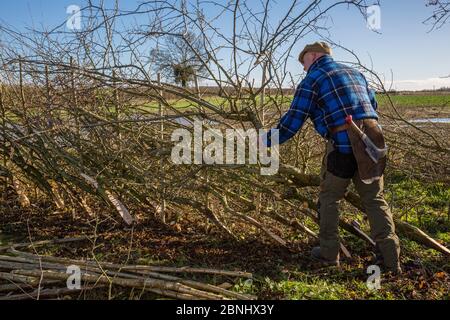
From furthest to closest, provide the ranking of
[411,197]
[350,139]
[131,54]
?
[411,197] → [131,54] → [350,139]

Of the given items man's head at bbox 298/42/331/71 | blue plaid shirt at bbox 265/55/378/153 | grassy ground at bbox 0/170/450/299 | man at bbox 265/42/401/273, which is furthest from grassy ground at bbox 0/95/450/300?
man's head at bbox 298/42/331/71

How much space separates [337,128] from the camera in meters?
3.29

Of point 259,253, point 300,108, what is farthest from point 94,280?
point 300,108

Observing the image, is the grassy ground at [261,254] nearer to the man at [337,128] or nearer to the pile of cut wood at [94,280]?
the pile of cut wood at [94,280]

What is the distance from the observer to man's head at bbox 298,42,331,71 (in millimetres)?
3424

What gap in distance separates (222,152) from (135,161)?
3.63ft

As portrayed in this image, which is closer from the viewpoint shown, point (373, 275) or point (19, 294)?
point (19, 294)

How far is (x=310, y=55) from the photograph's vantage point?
3.48m

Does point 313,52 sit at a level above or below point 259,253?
above

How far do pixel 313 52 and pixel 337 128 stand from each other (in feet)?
2.17

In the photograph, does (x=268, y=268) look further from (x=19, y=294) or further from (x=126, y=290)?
(x=19, y=294)

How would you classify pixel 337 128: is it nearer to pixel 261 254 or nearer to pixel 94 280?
pixel 261 254

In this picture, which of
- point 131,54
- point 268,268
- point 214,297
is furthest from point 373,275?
point 131,54

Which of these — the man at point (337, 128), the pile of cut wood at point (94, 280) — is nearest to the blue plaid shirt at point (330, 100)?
the man at point (337, 128)
